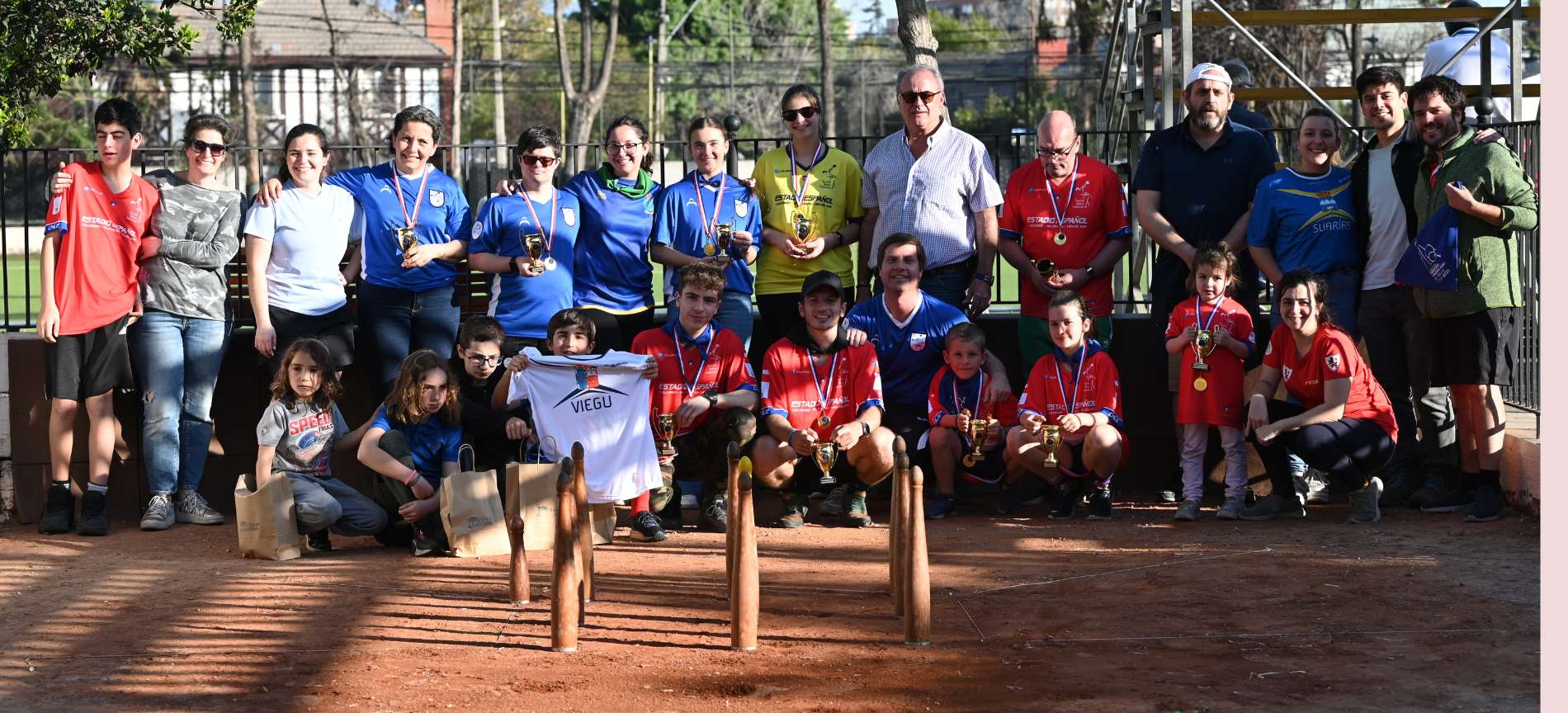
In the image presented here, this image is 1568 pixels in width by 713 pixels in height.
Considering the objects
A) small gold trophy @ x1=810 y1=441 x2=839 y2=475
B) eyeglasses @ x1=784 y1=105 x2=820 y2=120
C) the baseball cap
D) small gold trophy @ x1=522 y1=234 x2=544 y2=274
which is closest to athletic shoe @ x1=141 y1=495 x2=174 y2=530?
small gold trophy @ x1=522 y1=234 x2=544 y2=274

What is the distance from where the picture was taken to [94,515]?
9578mm

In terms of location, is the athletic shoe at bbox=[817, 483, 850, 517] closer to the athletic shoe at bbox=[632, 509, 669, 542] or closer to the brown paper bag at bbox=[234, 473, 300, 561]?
the athletic shoe at bbox=[632, 509, 669, 542]

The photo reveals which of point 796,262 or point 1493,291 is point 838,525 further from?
point 1493,291

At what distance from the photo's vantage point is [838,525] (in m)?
9.48

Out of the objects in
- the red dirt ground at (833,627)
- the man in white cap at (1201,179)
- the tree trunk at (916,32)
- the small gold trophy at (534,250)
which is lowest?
the red dirt ground at (833,627)

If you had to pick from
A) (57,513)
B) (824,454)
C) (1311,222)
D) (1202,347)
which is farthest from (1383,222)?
(57,513)

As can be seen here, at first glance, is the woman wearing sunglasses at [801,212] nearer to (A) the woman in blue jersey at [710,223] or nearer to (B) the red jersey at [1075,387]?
(A) the woman in blue jersey at [710,223]

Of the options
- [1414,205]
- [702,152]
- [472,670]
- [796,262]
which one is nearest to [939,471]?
[796,262]

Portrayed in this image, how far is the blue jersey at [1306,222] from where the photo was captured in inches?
366

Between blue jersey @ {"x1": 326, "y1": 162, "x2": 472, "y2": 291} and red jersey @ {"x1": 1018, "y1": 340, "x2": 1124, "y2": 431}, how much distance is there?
3.54 meters

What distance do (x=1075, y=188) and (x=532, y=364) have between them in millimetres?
3400

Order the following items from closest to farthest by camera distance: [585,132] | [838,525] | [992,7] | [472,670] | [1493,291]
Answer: [472,670]
[1493,291]
[838,525]
[585,132]
[992,7]

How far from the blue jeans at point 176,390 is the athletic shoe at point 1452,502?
23.6 feet

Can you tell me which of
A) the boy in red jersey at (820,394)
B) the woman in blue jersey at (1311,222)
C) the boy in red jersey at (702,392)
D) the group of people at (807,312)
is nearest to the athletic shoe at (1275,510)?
the group of people at (807,312)
